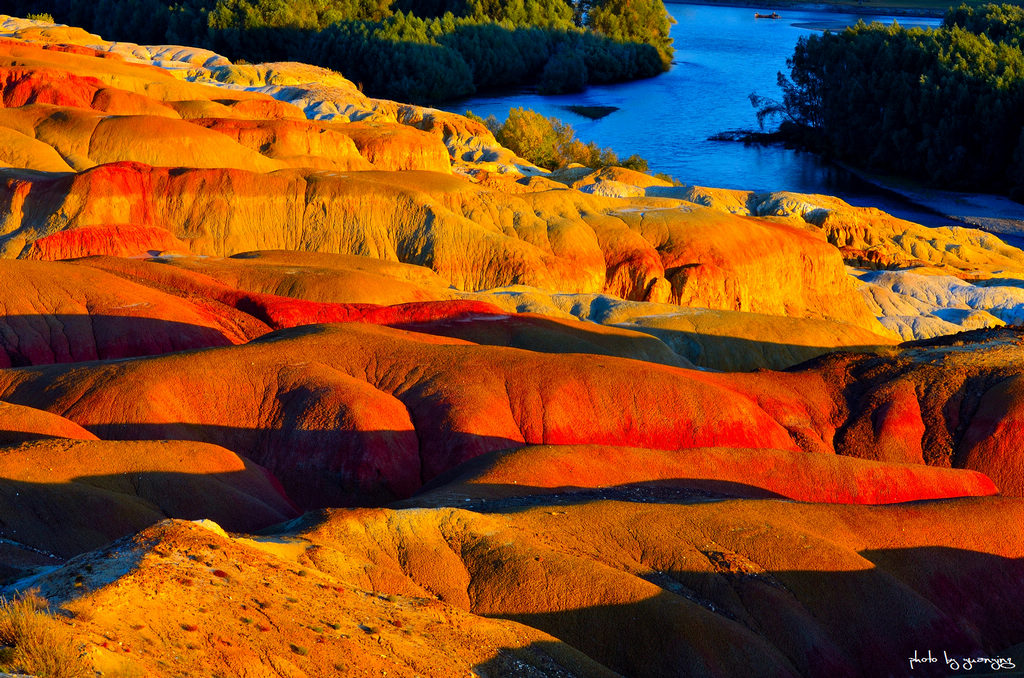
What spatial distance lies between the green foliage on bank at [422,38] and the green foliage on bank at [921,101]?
2669 centimetres

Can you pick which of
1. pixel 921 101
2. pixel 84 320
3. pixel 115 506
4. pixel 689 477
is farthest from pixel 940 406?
pixel 921 101

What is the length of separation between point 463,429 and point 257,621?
48.2 feet

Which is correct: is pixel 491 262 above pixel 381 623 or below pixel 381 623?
below

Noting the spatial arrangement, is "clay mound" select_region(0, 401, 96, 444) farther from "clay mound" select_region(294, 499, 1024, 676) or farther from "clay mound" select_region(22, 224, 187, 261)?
"clay mound" select_region(22, 224, 187, 261)

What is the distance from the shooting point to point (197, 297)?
3544cm

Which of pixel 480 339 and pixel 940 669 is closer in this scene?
pixel 940 669

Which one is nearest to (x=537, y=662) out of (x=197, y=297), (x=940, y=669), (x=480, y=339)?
(x=940, y=669)

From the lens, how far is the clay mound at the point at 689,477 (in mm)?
21562

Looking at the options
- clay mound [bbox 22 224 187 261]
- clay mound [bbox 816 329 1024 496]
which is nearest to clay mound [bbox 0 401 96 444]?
clay mound [bbox 816 329 1024 496]

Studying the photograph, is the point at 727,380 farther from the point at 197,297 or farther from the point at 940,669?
the point at 197,297

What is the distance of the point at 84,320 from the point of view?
3191cm

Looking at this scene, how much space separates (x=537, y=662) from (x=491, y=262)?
1518 inches

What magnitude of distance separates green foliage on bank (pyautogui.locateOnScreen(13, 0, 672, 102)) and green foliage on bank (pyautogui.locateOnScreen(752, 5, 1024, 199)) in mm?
26692

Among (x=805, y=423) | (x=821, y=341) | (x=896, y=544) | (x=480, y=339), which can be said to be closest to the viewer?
(x=896, y=544)
